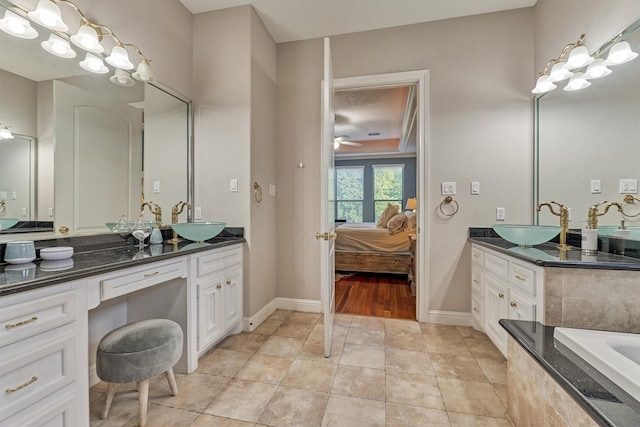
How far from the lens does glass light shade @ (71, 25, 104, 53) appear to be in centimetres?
155

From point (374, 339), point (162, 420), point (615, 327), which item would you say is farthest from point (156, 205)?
point (615, 327)

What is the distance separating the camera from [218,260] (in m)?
2.00

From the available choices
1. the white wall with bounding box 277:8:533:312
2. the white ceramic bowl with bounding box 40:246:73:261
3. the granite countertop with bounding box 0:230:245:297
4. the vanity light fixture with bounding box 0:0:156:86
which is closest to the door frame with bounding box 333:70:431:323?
the white wall with bounding box 277:8:533:312

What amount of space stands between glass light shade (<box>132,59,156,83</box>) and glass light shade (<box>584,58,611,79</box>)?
3.02 metres

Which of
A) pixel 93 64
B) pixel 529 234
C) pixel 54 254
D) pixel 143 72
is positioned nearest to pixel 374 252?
pixel 529 234

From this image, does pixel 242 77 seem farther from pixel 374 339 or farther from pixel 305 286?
pixel 374 339

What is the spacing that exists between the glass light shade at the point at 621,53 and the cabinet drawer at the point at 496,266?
1.31 meters

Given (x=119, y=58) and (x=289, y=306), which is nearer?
(x=119, y=58)

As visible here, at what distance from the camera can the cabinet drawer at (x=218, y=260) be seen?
6.02ft

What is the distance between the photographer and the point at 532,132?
238 cm

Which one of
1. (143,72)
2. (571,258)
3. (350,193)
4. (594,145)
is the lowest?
(571,258)

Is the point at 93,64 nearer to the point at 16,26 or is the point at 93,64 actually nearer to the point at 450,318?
the point at 16,26

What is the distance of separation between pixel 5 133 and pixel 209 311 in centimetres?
142

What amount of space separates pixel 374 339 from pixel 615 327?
4.64 feet
